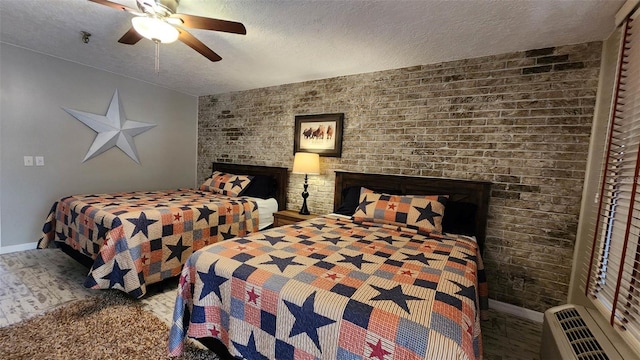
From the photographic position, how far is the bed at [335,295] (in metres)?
0.95

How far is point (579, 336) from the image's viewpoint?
1379 mm

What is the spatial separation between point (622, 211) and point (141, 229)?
3.24 metres

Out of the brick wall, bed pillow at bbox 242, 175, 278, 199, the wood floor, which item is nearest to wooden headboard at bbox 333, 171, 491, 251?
the brick wall

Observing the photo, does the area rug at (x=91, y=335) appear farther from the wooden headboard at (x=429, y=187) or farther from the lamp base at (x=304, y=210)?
the wooden headboard at (x=429, y=187)

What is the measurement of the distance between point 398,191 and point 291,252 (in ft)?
5.13

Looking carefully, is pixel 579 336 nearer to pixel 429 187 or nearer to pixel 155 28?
pixel 429 187

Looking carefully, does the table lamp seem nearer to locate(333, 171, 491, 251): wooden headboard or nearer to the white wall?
locate(333, 171, 491, 251): wooden headboard

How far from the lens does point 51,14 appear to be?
2.09m

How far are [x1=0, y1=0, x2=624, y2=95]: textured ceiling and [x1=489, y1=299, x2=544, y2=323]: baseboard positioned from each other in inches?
87.3

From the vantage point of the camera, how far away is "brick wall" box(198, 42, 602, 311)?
6.91 feet

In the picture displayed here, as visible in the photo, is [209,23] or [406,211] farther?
[406,211]

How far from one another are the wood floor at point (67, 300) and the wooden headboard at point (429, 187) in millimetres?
670

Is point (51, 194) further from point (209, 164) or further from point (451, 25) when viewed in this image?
point (451, 25)

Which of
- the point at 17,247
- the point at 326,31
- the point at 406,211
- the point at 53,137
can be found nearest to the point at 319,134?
the point at 326,31
